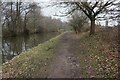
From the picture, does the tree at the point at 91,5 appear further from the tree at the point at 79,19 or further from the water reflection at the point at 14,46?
the tree at the point at 79,19

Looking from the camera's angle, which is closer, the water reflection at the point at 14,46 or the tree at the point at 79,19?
the water reflection at the point at 14,46

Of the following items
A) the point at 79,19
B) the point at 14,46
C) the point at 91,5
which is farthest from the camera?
the point at 79,19

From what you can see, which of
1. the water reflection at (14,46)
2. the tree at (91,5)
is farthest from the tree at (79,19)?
the tree at (91,5)

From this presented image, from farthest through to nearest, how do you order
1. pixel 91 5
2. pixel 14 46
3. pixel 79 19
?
pixel 79 19 < pixel 14 46 < pixel 91 5

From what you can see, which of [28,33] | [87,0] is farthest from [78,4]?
[28,33]

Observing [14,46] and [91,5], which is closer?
[91,5]

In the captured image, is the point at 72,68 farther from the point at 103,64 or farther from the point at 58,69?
the point at 103,64

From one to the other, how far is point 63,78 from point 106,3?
460 inches

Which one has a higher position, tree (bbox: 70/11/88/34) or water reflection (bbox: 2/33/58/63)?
tree (bbox: 70/11/88/34)

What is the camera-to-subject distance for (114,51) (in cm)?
998

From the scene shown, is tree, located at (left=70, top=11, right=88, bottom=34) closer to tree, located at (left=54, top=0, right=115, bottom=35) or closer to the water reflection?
the water reflection

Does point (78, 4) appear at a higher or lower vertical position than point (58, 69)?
higher

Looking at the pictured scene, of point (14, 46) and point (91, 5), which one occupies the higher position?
point (91, 5)

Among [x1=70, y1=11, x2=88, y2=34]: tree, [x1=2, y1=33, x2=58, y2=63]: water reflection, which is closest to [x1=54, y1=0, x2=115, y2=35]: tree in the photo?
[x1=2, y1=33, x2=58, y2=63]: water reflection
